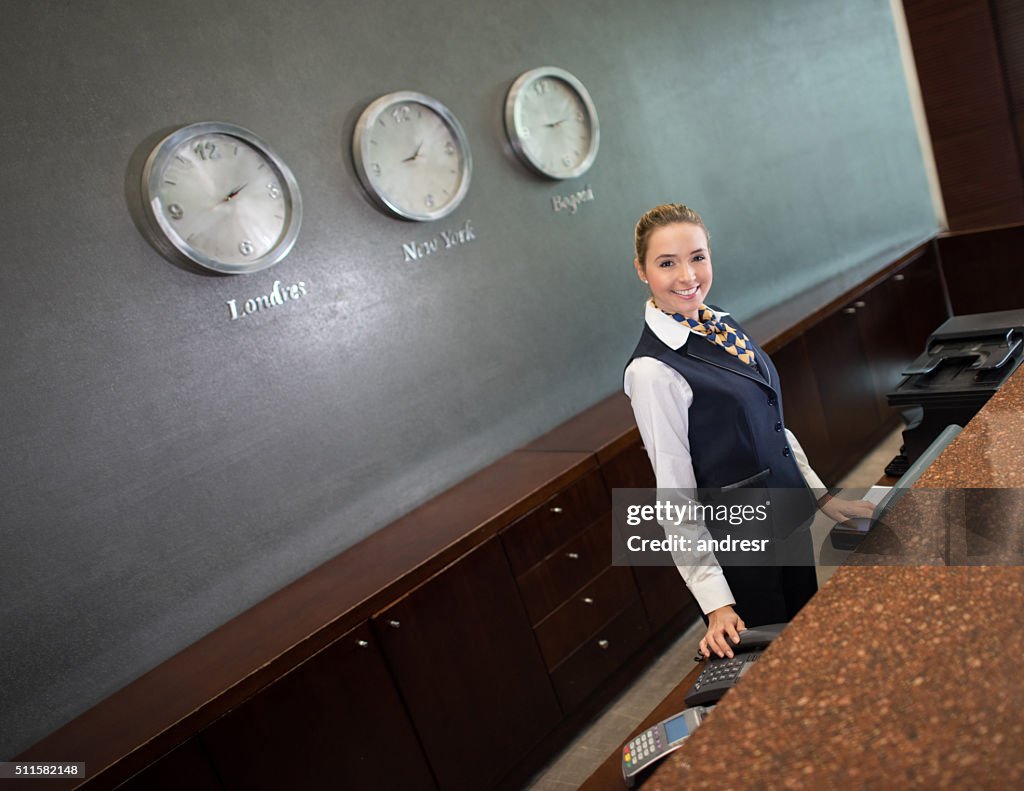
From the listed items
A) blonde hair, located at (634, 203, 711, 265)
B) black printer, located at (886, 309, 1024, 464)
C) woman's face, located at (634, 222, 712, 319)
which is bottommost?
black printer, located at (886, 309, 1024, 464)

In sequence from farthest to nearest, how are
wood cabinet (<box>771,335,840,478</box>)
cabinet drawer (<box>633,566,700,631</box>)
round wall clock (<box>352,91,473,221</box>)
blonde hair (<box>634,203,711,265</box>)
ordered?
wood cabinet (<box>771,335,840,478</box>), cabinet drawer (<box>633,566,700,631</box>), round wall clock (<box>352,91,473,221</box>), blonde hair (<box>634,203,711,265</box>)

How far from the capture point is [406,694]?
2.62 metres

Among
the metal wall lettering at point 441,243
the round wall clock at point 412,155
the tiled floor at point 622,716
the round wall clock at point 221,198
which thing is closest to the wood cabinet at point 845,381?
the tiled floor at point 622,716

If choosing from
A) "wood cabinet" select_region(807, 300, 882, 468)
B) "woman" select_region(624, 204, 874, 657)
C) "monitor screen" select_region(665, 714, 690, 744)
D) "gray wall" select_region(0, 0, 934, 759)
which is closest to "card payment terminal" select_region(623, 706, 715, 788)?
"monitor screen" select_region(665, 714, 690, 744)

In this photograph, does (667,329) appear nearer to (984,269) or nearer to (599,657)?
(599,657)

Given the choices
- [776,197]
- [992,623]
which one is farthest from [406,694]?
[776,197]

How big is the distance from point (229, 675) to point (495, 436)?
1.67 m

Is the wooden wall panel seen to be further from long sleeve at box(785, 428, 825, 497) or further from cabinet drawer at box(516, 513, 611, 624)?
long sleeve at box(785, 428, 825, 497)

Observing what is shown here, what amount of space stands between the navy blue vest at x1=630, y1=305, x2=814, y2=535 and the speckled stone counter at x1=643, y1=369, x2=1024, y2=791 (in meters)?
0.67

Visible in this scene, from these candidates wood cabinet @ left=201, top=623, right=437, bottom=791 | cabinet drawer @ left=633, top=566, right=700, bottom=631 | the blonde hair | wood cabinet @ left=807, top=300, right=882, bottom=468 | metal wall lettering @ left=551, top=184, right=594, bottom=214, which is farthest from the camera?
wood cabinet @ left=807, top=300, right=882, bottom=468

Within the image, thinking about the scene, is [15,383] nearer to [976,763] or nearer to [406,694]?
[406,694]

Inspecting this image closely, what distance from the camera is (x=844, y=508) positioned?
7.18 ft

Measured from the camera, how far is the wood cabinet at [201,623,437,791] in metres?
2.26

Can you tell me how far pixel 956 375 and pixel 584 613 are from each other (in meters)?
1.48
